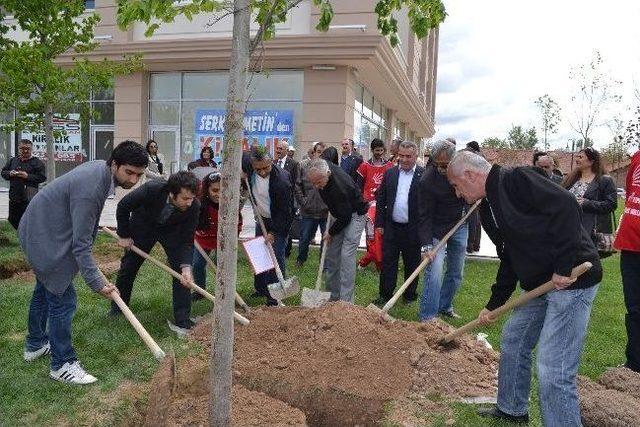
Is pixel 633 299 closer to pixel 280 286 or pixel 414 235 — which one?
pixel 414 235

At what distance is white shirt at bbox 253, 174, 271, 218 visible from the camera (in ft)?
18.9

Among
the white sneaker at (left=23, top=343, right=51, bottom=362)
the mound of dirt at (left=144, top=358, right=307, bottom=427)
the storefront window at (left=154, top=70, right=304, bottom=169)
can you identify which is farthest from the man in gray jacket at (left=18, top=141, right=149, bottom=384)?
the storefront window at (left=154, top=70, right=304, bottom=169)

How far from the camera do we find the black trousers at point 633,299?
418cm

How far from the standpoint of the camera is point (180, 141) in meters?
14.8

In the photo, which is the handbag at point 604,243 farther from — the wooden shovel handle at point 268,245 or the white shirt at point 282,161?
the white shirt at point 282,161

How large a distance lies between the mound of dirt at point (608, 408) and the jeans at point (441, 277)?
5.20 ft

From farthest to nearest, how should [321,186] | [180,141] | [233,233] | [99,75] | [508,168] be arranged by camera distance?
[180,141]
[99,75]
[321,186]
[508,168]
[233,233]

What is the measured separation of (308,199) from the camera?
25.4 ft

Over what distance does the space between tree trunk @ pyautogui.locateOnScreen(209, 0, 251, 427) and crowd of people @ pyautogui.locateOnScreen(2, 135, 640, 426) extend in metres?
1.04

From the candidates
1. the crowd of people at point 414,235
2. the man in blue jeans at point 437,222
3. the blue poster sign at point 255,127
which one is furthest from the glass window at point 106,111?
the man in blue jeans at point 437,222

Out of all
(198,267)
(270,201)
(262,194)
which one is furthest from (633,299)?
(198,267)

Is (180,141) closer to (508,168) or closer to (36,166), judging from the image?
(36,166)

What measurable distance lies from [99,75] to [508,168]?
693 centimetres

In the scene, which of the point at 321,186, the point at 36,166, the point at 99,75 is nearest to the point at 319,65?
the point at 99,75
